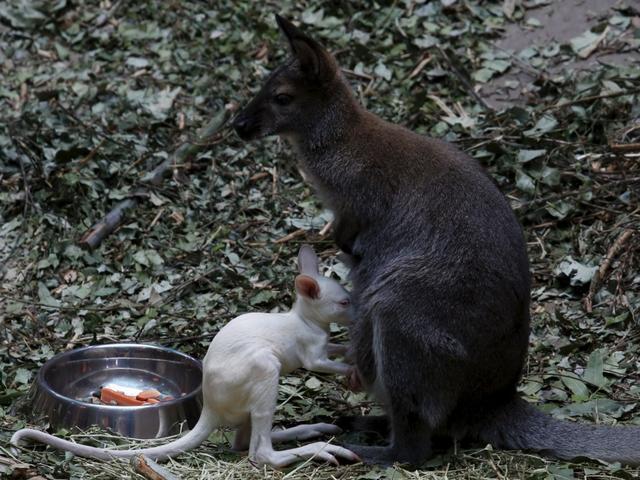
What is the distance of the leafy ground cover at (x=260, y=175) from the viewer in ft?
20.6

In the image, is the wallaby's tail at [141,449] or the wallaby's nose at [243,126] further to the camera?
the wallaby's nose at [243,126]

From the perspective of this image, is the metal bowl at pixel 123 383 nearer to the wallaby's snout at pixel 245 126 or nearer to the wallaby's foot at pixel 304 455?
the wallaby's foot at pixel 304 455

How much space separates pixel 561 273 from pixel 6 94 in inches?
209

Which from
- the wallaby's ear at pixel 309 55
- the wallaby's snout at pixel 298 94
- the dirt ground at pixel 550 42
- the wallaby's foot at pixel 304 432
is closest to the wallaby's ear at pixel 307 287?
the wallaby's foot at pixel 304 432

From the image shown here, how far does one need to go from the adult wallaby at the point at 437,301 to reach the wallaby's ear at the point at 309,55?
536 mm

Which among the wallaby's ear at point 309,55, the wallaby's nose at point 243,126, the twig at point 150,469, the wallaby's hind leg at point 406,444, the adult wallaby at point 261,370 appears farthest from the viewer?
the wallaby's nose at point 243,126

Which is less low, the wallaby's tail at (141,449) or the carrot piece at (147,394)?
the wallaby's tail at (141,449)

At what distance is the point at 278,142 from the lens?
877cm

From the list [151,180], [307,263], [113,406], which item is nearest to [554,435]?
[307,263]

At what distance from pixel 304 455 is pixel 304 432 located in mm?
351

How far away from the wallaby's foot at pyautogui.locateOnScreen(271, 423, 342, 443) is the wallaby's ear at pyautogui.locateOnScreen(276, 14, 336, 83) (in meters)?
1.94

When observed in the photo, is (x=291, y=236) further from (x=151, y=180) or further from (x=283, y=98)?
(x=283, y=98)

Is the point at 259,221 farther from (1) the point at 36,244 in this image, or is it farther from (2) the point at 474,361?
(2) the point at 474,361

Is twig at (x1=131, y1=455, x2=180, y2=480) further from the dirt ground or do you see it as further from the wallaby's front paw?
the dirt ground
